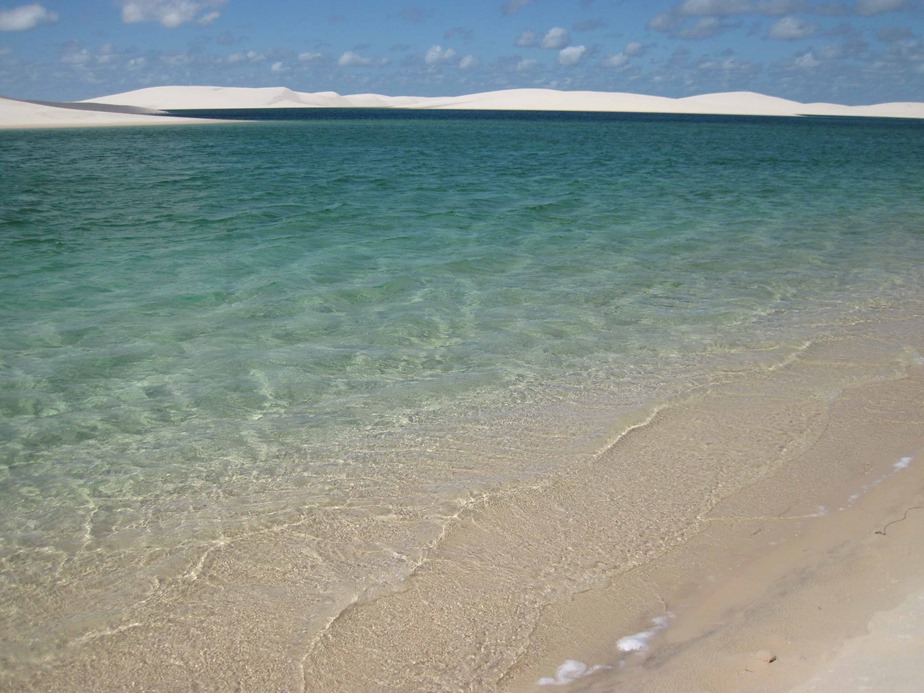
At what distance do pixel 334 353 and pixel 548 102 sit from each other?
165266 mm

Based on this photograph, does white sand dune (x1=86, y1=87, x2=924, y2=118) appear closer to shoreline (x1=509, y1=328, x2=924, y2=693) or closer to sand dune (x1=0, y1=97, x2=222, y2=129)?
sand dune (x1=0, y1=97, x2=222, y2=129)

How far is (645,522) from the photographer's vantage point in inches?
143

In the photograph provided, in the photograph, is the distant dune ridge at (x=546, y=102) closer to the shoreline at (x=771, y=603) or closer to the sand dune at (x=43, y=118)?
the sand dune at (x=43, y=118)

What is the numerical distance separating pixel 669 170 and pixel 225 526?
71.7 feet

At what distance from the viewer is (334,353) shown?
614 centimetres

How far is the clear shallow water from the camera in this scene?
141 inches

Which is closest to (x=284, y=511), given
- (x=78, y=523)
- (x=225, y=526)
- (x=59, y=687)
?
(x=225, y=526)

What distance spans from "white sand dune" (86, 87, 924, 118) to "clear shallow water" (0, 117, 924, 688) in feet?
453

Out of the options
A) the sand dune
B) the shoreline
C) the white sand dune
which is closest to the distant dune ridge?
the white sand dune

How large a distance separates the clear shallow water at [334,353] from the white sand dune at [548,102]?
137923 mm

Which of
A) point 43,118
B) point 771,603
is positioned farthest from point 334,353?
point 43,118

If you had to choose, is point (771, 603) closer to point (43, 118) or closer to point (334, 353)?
point (334, 353)

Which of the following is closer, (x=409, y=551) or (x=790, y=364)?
(x=409, y=551)

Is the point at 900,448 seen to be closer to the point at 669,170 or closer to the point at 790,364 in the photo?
the point at 790,364
